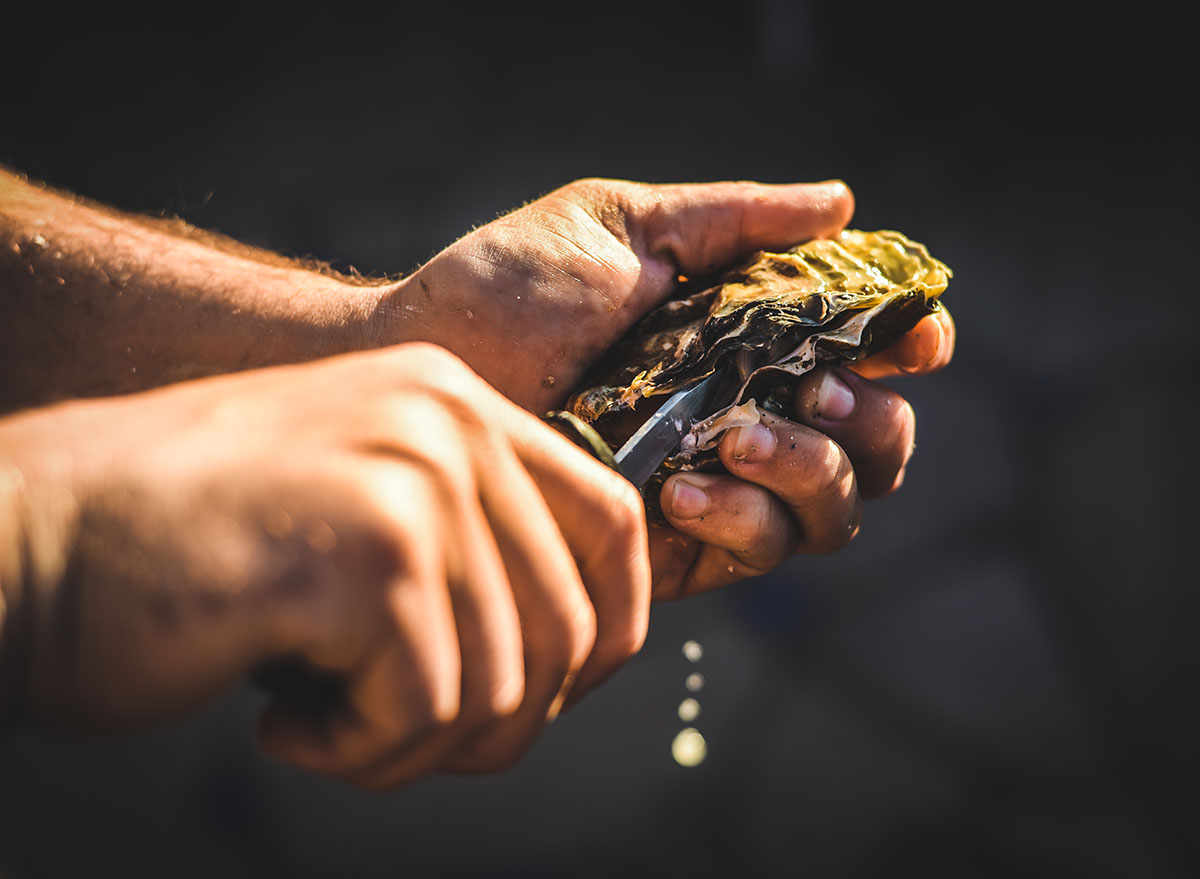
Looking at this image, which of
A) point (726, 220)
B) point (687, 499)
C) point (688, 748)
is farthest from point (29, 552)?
point (688, 748)

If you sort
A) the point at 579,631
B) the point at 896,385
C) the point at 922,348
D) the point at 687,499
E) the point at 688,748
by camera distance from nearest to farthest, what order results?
the point at 579,631 < the point at 687,499 < the point at 922,348 < the point at 688,748 < the point at 896,385

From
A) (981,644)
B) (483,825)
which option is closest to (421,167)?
(483,825)

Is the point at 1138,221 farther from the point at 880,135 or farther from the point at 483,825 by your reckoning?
the point at 483,825

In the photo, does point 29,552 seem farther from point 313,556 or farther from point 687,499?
point 687,499

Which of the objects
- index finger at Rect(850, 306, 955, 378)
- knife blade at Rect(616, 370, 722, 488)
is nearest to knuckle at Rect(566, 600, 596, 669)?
knife blade at Rect(616, 370, 722, 488)

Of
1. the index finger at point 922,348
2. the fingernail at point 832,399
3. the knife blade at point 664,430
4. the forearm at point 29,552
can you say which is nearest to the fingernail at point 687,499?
the knife blade at point 664,430

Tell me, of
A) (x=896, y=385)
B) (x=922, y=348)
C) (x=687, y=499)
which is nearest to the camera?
(x=687, y=499)

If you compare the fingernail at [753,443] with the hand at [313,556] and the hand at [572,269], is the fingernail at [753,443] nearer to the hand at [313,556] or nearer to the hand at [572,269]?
the hand at [572,269]

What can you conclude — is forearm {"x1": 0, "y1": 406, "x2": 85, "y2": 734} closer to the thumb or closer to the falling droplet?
the thumb
